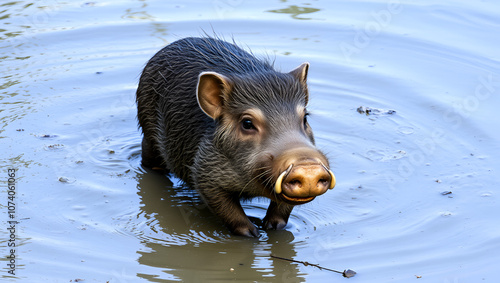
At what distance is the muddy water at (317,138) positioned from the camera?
23.7 ft

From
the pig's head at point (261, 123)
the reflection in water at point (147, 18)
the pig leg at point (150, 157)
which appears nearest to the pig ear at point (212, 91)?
the pig's head at point (261, 123)

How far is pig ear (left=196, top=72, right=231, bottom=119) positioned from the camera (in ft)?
24.3

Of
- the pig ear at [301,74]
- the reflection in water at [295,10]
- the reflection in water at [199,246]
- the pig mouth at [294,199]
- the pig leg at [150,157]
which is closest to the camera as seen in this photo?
the pig mouth at [294,199]

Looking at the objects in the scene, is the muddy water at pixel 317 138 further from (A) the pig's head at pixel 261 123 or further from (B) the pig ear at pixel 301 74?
(B) the pig ear at pixel 301 74

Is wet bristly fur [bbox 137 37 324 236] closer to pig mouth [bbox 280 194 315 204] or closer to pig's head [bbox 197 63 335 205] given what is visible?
pig's head [bbox 197 63 335 205]

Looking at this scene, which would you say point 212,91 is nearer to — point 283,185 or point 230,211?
point 230,211

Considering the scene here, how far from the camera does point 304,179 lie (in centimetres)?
634

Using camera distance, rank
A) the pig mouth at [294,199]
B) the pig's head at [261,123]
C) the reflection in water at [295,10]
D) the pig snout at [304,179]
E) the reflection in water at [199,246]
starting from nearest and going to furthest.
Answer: the pig snout at [304,179]
the pig mouth at [294,199]
the pig's head at [261,123]
the reflection in water at [199,246]
the reflection in water at [295,10]

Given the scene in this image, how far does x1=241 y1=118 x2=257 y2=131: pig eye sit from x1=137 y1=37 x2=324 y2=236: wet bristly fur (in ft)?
0.29

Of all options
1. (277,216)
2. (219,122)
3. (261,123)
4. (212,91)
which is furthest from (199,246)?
(212,91)

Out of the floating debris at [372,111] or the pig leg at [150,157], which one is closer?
the pig leg at [150,157]

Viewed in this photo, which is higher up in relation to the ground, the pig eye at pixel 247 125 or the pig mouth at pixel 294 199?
the pig eye at pixel 247 125

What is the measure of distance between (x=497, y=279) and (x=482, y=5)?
7.62 meters

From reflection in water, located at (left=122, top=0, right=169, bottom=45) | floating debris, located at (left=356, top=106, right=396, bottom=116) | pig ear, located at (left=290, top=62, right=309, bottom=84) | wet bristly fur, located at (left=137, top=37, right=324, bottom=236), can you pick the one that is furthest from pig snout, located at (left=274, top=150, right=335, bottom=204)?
reflection in water, located at (left=122, top=0, right=169, bottom=45)
